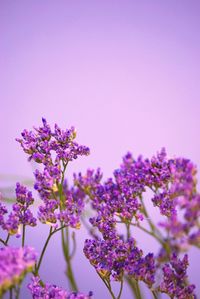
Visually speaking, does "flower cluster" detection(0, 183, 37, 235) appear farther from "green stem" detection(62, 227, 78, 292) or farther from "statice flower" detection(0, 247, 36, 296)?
"statice flower" detection(0, 247, 36, 296)

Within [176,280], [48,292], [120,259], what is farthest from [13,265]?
[176,280]

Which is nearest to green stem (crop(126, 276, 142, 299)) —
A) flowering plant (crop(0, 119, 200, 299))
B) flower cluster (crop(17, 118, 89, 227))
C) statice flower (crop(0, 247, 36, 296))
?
flowering plant (crop(0, 119, 200, 299))

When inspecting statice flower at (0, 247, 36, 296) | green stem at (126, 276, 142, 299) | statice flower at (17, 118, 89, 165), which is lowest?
statice flower at (0, 247, 36, 296)

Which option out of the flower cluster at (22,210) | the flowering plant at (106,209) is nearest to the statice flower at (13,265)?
the flowering plant at (106,209)

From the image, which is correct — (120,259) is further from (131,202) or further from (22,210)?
(22,210)

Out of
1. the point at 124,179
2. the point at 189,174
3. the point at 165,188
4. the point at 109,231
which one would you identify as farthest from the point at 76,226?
the point at 189,174

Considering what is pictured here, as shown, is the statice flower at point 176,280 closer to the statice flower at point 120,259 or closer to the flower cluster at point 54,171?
the statice flower at point 120,259
